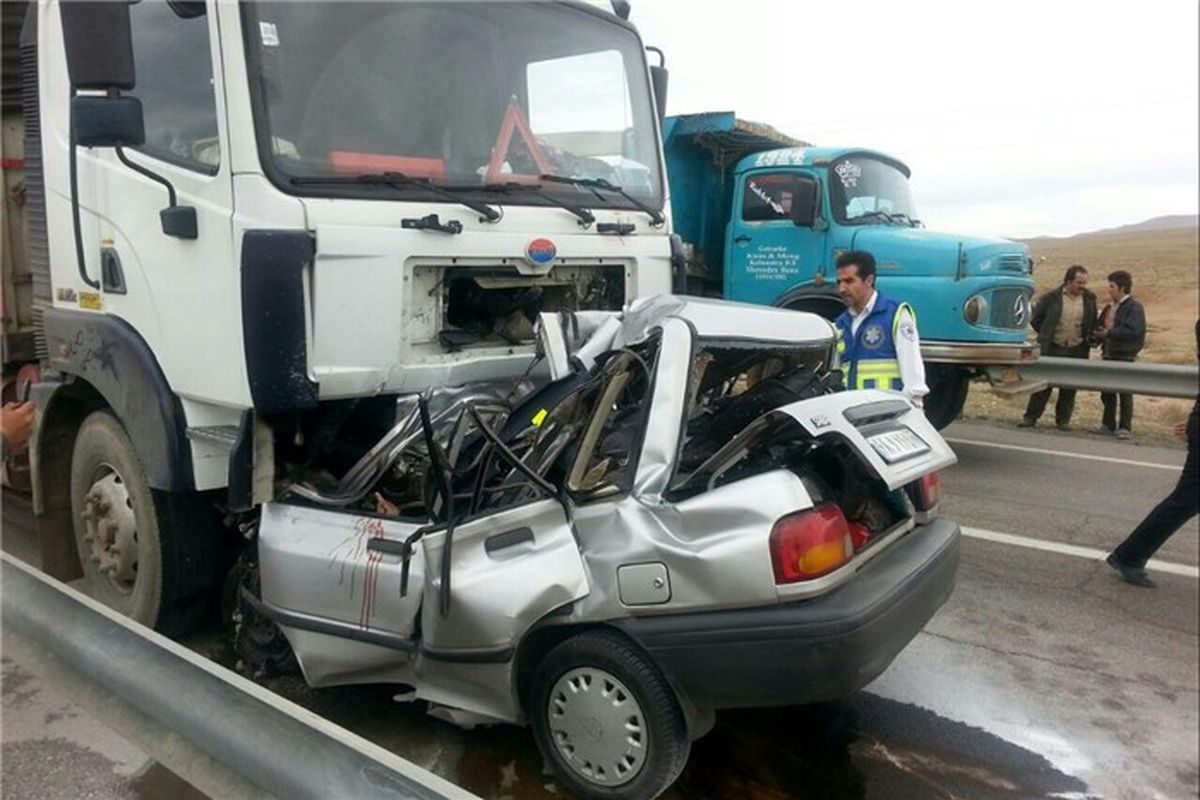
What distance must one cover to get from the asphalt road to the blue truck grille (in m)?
2.97

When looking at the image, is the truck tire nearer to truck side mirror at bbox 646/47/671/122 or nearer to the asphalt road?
the asphalt road

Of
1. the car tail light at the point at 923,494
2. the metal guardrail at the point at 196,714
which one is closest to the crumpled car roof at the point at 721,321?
the car tail light at the point at 923,494

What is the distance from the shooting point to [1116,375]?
845cm

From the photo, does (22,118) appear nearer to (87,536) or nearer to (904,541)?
(87,536)

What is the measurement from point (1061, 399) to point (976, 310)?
7.78 feet

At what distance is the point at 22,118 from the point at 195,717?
3638mm

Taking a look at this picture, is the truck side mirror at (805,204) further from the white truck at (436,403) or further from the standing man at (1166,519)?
the white truck at (436,403)

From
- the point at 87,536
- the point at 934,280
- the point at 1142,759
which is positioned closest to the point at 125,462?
the point at 87,536

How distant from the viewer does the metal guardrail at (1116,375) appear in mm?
8125

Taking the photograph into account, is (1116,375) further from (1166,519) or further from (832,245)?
(1166,519)

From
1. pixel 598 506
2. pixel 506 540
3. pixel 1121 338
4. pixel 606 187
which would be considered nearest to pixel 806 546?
pixel 598 506

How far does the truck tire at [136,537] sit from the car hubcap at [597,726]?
170 cm

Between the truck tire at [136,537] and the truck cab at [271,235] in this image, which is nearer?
the truck cab at [271,235]

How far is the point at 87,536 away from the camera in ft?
13.0
